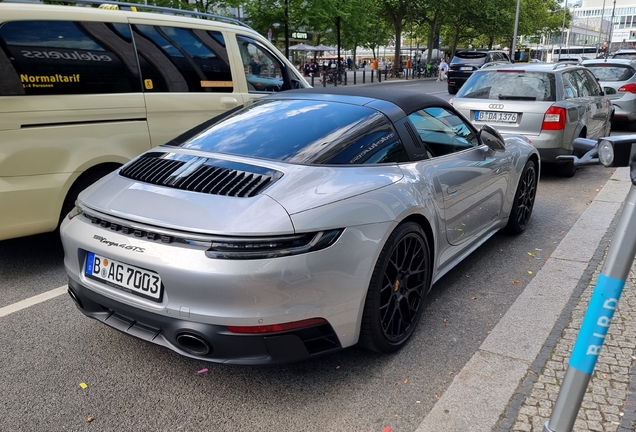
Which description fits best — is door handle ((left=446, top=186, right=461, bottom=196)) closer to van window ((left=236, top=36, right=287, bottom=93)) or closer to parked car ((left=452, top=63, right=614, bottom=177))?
van window ((left=236, top=36, right=287, bottom=93))

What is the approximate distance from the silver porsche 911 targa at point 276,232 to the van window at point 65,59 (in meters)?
1.43

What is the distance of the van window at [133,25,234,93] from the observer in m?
4.95

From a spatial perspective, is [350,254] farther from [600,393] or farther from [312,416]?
[600,393]

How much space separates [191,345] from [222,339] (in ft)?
0.65

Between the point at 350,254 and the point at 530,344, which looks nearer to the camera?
the point at 350,254

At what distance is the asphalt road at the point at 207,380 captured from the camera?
2.59m

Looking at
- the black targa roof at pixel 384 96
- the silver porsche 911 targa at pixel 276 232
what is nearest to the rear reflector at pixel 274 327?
the silver porsche 911 targa at pixel 276 232

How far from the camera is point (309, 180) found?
9.08 feet

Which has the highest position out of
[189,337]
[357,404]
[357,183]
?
[357,183]

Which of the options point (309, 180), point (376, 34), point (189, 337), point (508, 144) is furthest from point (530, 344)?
point (376, 34)

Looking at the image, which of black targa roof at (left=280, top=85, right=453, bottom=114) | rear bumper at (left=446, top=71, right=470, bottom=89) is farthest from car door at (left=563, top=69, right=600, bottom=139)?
rear bumper at (left=446, top=71, right=470, bottom=89)

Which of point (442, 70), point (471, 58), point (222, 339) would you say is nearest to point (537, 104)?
point (222, 339)

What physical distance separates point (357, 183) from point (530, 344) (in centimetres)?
145

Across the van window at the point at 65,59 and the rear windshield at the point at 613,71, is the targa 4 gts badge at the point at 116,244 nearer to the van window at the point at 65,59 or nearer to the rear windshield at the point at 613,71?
the van window at the point at 65,59
